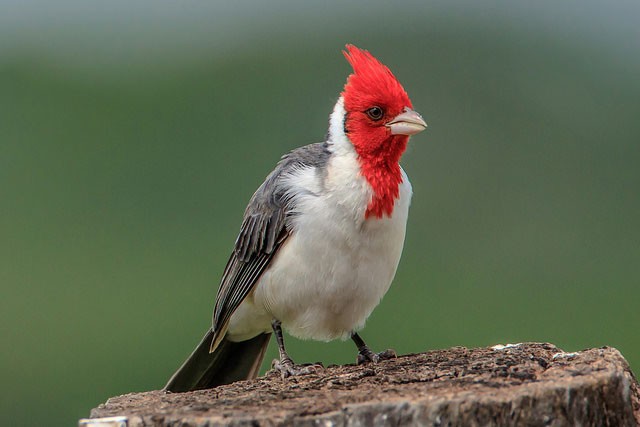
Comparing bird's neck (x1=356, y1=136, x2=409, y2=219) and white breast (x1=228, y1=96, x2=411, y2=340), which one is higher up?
bird's neck (x1=356, y1=136, x2=409, y2=219)

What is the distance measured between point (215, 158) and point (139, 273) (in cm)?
235

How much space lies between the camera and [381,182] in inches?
231

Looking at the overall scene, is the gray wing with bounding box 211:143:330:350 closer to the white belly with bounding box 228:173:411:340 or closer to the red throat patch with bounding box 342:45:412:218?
the white belly with bounding box 228:173:411:340

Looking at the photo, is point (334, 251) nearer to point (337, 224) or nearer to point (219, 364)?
point (337, 224)

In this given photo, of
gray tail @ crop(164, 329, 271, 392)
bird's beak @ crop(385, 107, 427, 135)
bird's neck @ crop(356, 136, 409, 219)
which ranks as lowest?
gray tail @ crop(164, 329, 271, 392)

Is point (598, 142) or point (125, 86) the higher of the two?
point (125, 86)

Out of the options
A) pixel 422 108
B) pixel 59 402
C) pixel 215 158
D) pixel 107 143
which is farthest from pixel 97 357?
pixel 422 108

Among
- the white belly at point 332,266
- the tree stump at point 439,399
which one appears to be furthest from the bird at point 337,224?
the tree stump at point 439,399

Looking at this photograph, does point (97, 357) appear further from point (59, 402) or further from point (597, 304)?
point (597, 304)

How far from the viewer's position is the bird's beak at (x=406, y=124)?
19.1ft

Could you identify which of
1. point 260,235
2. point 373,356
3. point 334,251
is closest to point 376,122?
point 334,251

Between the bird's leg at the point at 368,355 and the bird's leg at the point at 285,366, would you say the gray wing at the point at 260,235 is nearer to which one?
the bird's leg at the point at 285,366

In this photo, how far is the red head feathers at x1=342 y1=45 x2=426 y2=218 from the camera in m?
5.89

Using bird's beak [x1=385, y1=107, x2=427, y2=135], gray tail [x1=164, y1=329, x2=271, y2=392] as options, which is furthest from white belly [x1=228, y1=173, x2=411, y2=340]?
gray tail [x1=164, y1=329, x2=271, y2=392]
